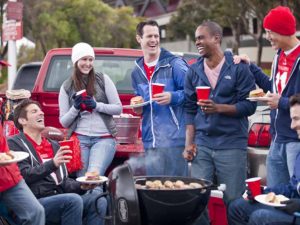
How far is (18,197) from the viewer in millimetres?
5586

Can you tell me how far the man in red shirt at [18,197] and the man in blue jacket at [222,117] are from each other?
144 centimetres

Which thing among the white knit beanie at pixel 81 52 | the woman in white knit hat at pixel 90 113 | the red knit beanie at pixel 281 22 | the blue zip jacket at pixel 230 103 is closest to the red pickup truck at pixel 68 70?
the woman in white knit hat at pixel 90 113

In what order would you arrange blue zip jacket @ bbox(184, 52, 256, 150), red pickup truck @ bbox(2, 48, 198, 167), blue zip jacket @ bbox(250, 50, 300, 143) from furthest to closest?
red pickup truck @ bbox(2, 48, 198, 167) → blue zip jacket @ bbox(184, 52, 256, 150) → blue zip jacket @ bbox(250, 50, 300, 143)

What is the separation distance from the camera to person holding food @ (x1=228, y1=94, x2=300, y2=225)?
16.7 ft

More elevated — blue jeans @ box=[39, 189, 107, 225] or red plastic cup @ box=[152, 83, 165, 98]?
red plastic cup @ box=[152, 83, 165, 98]

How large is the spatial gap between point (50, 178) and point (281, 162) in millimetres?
2063

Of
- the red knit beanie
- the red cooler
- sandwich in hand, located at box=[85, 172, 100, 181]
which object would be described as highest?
the red knit beanie

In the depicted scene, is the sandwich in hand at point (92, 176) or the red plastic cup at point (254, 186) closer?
the red plastic cup at point (254, 186)

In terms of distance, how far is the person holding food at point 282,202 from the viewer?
5.08 m

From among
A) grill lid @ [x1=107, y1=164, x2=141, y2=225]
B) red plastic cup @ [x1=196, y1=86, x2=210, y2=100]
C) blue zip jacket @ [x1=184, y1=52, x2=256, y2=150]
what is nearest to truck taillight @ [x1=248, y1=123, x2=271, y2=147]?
blue zip jacket @ [x1=184, y1=52, x2=256, y2=150]

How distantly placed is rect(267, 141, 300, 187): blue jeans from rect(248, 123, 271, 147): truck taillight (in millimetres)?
880

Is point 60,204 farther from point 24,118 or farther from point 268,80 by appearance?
point 268,80

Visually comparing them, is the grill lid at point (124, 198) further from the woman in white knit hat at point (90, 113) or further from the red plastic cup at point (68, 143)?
the woman in white knit hat at point (90, 113)

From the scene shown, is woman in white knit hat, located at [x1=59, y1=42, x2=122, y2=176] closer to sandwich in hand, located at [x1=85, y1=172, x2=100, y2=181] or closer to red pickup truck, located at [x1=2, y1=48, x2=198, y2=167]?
sandwich in hand, located at [x1=85, y1=172, x2=100, y2=181]
